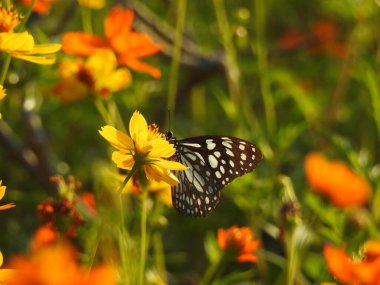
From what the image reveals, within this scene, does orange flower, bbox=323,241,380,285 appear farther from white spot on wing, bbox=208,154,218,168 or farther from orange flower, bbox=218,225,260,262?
white spot on wing, bbox=208,154,218,168

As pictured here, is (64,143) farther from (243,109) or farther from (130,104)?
(243,109)

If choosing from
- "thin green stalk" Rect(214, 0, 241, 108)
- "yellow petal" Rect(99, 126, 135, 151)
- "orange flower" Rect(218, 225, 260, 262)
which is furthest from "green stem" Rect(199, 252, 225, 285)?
"thin green stalk" Rect(214, 0, 241, 108)

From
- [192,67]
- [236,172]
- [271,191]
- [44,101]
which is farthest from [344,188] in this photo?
[44,101]

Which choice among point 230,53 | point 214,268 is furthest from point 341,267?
point 230,53

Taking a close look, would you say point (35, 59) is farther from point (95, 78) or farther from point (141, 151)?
point (95, 78)

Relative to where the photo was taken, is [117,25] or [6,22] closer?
[6,22]

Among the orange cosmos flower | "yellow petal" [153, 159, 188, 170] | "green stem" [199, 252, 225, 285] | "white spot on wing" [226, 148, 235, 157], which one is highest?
the orange cosmos flower

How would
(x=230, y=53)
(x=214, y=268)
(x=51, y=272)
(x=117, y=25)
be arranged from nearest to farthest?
(x=51, y=272)
(x=214, y=268)
(x=117, y=25)
(x=230, y=53)
